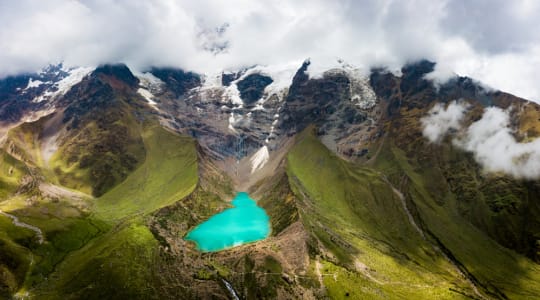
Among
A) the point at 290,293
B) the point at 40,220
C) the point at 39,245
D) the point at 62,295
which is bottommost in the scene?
the point at 290,293

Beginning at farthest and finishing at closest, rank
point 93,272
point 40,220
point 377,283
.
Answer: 1. point 40,220
2. point 377,283
3. point 93,272

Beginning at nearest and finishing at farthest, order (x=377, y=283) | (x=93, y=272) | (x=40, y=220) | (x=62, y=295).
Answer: (x=62, y=295)
(x=93, y=272)
(x=377, y=283)
(x=40, y=220)

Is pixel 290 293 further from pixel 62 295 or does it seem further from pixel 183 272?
pixel 62 295

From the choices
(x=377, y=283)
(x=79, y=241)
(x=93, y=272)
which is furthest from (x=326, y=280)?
(x=79, y=241)

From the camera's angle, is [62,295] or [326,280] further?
[326,280]

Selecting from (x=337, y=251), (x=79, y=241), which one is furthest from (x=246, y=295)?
(x=79, y=241)

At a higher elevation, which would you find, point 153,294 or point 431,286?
point 153,294

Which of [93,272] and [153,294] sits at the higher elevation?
[93,272]

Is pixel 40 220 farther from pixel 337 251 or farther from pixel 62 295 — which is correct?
pixel 337 251

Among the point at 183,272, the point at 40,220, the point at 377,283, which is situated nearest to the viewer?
the point at 183,272
